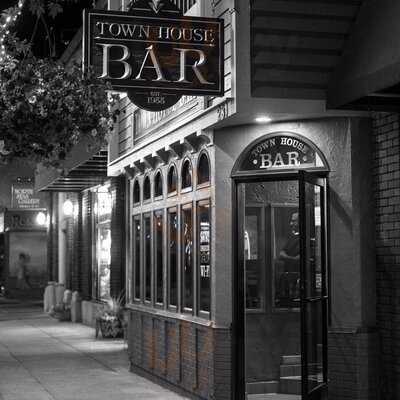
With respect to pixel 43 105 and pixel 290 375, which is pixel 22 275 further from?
pixel 43 105

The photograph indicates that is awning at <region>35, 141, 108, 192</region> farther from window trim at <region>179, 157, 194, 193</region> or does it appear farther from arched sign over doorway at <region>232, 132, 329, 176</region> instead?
arched sign over doorway at <region>232, 132, 329, 176</region>

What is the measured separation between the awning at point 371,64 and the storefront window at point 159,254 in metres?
4.55

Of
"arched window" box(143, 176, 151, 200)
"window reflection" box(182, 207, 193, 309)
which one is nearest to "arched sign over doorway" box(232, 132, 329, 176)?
"window reflection" box(182, 207, 193, 309)

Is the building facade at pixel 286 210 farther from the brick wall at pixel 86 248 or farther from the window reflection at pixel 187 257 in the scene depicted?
the brick wall at pixel 86 248

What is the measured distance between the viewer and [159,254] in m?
13.1

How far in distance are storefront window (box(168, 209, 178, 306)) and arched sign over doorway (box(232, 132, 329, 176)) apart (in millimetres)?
2312

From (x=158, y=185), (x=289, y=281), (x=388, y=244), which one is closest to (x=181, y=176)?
(x=158, y=185)

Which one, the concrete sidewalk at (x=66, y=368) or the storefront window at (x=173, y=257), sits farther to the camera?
the storefront window at (x=173, y=257)

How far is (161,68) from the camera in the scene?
30.7ft

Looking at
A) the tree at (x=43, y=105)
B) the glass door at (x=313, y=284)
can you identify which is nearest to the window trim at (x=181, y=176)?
the glass door at (x=313, y=284)

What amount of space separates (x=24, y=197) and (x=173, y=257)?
22.5 metres

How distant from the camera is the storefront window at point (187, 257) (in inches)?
454

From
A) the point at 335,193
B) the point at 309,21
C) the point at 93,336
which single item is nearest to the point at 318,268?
the point at 335,193

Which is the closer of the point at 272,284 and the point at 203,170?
the point at 203,170
